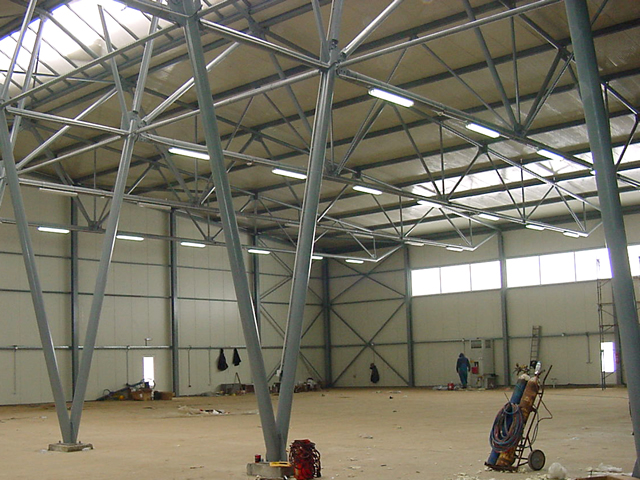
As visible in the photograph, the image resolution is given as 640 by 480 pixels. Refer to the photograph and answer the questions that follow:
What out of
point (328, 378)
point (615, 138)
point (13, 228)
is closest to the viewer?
point (615, 138)

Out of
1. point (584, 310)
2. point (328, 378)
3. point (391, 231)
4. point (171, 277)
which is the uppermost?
point (391, 231)

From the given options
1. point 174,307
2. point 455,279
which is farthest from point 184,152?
point 455,279

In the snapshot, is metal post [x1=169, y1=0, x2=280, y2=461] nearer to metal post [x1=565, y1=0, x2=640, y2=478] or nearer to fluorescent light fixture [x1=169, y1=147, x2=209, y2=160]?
metal post [x1=565, y1=0, x2=640, y2=478]

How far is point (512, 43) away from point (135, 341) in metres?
25.6

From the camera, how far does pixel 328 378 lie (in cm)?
4934

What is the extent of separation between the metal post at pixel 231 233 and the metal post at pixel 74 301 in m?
25.0

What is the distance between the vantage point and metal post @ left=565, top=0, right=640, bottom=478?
9547mm

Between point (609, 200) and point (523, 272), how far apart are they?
109ft

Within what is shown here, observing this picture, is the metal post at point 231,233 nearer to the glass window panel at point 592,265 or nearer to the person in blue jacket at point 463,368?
the glass window panel at point 592,265

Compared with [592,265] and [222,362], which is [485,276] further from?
[222,362]

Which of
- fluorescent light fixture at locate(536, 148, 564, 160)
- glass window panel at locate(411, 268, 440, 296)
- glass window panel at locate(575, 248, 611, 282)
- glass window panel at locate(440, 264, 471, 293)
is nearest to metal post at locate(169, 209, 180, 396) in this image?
glass window panel at locate(411, 268, 440, 296)

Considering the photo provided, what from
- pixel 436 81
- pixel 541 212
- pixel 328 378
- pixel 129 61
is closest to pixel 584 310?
pixel 541 212

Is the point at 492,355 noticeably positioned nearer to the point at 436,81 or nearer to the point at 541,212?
the point at 541,212

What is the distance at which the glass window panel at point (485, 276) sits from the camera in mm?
43031
